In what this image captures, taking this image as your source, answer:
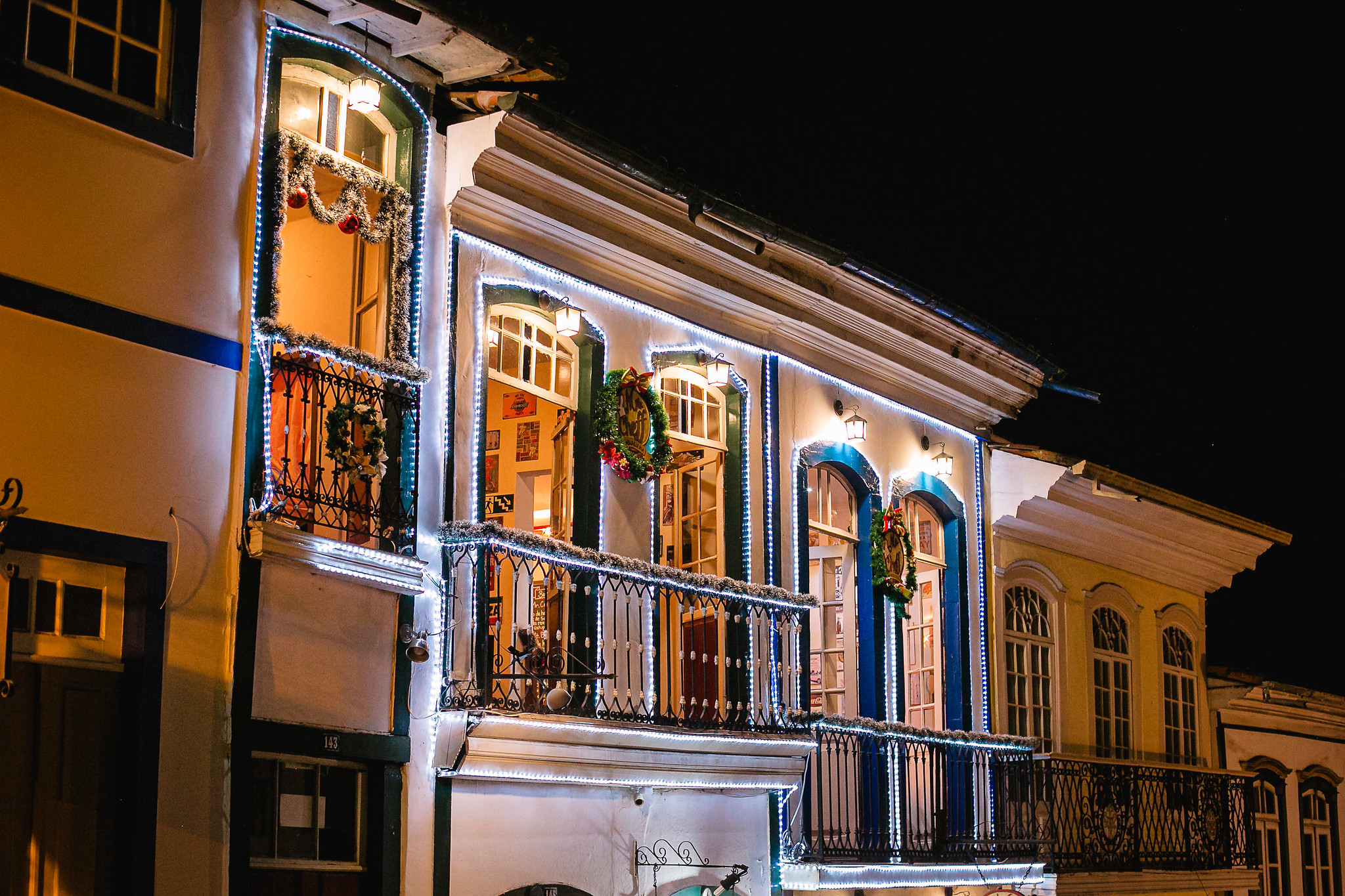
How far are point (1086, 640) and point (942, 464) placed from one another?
4068mm

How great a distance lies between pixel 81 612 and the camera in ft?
30.3

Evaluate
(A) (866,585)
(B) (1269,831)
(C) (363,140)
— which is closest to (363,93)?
(C) (363,140)

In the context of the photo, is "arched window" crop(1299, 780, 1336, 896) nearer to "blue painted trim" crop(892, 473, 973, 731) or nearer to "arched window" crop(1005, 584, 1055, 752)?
"arched window" crop(1005, 584, 1055, 752)

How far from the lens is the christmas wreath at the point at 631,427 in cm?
1284

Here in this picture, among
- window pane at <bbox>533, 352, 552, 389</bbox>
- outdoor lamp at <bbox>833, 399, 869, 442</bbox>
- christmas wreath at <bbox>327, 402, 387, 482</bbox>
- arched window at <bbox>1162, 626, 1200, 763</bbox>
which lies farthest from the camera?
arched window at <bbox>1162, 626, 1200, 763</bbox>

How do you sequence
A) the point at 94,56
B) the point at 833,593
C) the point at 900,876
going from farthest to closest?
the point at 833,593
the point at 900,876
the point at 94,56

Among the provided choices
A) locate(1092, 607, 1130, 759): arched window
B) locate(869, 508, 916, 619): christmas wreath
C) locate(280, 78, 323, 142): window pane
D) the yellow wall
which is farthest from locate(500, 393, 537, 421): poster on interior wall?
locate(1092, 607, 1130, 759): arched window

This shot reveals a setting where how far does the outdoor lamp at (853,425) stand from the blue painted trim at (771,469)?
103 cm

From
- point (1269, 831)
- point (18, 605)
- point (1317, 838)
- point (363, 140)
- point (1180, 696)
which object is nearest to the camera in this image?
point (18, 605)

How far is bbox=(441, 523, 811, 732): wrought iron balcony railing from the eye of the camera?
37.2 feet

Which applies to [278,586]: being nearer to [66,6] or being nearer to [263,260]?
[263,260]

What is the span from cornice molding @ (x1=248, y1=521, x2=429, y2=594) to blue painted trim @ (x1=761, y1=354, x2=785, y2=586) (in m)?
4.32

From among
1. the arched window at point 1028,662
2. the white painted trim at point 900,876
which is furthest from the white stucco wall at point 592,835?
the arched window at point 1028,662

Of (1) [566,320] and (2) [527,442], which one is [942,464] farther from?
(1) [566,320]
